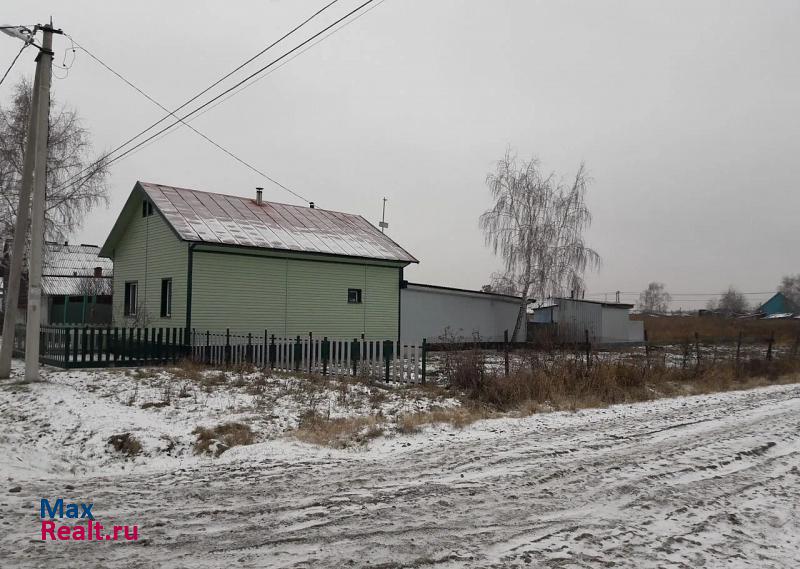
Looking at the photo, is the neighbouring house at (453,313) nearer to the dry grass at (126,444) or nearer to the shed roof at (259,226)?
the shed roof at (259,226)

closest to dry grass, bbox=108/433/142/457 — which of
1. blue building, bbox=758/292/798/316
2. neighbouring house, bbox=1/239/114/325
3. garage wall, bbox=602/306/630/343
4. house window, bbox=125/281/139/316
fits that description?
house window, bbox=125/281/139/316

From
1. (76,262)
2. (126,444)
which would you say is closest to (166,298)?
(126,444)

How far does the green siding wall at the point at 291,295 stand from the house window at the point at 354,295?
0.14m

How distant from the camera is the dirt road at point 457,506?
3963mm

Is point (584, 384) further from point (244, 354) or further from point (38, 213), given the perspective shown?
point (38, 213)

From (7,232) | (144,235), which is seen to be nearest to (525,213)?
(144,235)

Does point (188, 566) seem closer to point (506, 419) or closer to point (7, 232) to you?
point (506, 419)

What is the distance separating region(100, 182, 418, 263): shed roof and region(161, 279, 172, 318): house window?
2233 mm

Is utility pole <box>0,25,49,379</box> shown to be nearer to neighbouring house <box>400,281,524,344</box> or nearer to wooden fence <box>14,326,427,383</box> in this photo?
wooden fence <box>14,326,427,383</box>

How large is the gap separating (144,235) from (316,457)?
55.4 feet

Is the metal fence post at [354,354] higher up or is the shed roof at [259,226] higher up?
the shed roof at [259,226]

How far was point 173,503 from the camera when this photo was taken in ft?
16.6

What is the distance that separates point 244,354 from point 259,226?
7.02 m

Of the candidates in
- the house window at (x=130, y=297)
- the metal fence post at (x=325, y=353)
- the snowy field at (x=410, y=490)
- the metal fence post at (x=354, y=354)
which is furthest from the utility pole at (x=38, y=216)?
the house window at (x=130, y=297)
